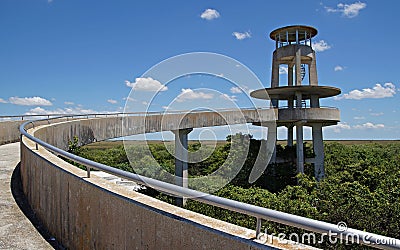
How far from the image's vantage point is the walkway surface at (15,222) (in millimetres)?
5309

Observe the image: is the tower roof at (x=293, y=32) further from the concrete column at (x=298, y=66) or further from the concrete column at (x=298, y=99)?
the concrete column at (x=298, y=99)

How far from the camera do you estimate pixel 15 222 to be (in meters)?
6.20

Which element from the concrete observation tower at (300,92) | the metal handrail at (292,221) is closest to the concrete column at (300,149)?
the concrete observation tower at (300,92)

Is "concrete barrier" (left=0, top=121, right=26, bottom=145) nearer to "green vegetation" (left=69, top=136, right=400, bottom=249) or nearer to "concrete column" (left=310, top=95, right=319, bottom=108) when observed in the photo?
"green vegetation" (left=69, top=136, right=400, bottom=249)

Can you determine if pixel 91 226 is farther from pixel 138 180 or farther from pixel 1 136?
pixel 1 136

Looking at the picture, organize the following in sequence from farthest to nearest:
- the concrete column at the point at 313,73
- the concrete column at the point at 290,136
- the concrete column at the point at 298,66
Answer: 1. the concrete column at the point at 290,136
2. the concrete column at the point at 313,73
3. the concrete column at the point at 298,66

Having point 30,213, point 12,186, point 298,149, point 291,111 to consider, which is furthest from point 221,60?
point 298,149

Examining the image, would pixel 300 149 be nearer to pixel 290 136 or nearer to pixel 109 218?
pixel 290 136

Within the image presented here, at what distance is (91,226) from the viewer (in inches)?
178

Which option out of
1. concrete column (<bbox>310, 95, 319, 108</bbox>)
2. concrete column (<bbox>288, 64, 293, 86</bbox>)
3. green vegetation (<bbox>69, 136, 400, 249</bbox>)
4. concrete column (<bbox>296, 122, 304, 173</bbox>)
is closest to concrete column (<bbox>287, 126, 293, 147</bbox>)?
green vegetation (<bbox>69, 136, 400, 249</bbox>)

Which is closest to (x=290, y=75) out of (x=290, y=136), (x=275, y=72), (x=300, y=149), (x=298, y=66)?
(x=275, y=72)

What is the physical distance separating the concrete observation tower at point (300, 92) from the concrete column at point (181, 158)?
24.8 ft

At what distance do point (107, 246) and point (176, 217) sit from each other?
131cm

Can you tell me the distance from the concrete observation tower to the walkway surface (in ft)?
78.4
